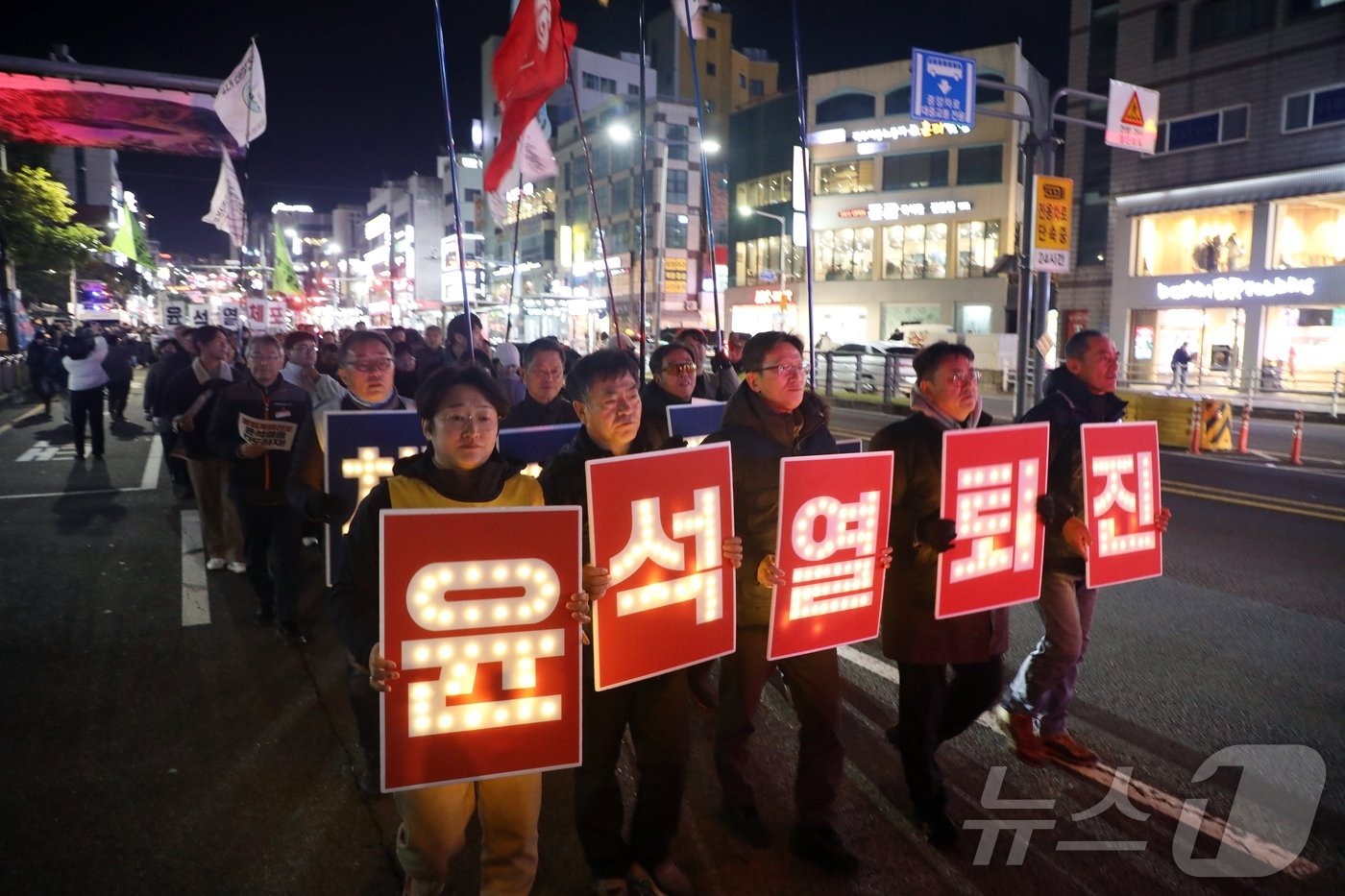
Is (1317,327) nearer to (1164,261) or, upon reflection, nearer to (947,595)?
(1164,261)

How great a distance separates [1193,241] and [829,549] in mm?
34361

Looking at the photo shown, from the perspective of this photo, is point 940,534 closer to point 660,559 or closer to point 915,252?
point 660,559

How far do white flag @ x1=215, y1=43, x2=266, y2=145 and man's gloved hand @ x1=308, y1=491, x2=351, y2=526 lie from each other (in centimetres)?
1172

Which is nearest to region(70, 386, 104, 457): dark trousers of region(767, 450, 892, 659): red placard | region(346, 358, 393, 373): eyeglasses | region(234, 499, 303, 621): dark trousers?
region(234, 499, 303, 621): dark trousers

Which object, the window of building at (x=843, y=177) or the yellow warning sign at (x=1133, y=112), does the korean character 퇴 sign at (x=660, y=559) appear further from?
the window of building at (x=843, y=177)

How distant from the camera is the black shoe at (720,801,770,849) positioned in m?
3.69

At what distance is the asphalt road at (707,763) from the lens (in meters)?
3.50

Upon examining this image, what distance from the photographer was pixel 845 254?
51.5 m

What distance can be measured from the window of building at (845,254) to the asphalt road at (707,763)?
4461cm

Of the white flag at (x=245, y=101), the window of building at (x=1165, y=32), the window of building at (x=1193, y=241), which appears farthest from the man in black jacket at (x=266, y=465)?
the window of building at (x=1165, y=32)

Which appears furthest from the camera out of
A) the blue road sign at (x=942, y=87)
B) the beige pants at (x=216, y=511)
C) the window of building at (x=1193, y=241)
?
the window of building at (x=1193, y=241)

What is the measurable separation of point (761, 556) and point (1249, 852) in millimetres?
2253

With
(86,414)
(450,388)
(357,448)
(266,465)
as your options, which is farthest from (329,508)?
(86,414)

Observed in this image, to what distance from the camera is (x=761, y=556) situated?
3.59 m
